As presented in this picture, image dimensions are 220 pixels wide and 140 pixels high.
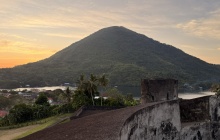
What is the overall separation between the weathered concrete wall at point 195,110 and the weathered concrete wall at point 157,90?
1857mm

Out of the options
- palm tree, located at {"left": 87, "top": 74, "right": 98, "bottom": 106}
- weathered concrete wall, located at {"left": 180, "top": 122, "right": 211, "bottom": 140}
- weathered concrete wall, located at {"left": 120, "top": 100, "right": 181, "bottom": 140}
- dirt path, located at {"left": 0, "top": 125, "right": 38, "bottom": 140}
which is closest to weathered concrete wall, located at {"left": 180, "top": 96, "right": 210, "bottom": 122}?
weathered concrete wall, located at {"left": 180, "top": 122, "right": 211, "bottom": 140}

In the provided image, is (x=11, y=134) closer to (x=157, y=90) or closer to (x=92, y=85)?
(x=92, y=85)

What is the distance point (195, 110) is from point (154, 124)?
11.5 ft

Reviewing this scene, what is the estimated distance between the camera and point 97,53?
175625 millimetres

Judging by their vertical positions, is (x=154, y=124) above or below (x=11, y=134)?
above

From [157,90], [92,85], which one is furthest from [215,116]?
[92,85]

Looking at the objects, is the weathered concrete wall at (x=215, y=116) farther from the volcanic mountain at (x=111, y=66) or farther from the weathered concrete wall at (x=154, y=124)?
the volcanic mountain at (x=111, y=66)

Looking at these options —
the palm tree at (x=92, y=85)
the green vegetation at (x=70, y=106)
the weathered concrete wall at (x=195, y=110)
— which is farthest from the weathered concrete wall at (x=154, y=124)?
the palm tree at (x=92, y=85)

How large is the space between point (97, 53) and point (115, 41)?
22.4m

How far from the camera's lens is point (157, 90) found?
12609 millimetres

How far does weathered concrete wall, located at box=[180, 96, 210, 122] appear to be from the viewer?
10.5m

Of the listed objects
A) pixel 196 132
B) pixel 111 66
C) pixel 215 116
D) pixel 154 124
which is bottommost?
pixel 196 132

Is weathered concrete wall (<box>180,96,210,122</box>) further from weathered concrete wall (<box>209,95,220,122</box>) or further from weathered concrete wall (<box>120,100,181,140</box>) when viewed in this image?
weathered concrete wall (<box>120,100,181,140</box>)

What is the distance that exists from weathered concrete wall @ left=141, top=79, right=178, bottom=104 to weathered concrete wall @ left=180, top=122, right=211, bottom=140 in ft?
8.36
